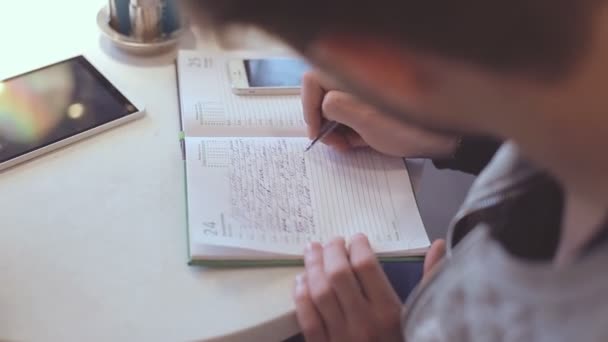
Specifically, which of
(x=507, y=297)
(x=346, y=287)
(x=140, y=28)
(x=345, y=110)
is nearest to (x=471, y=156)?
(x=345, y=110)

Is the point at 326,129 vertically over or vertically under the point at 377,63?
under

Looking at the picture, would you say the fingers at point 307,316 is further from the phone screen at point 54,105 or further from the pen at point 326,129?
the phone screen at point 54,105

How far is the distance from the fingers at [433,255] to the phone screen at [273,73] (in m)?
0.33

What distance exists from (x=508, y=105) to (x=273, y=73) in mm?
647

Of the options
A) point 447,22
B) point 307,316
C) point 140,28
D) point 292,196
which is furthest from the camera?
point 140,28

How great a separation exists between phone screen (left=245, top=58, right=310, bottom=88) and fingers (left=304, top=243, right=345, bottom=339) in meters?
0.33

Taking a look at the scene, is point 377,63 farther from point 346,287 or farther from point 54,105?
point 54,105

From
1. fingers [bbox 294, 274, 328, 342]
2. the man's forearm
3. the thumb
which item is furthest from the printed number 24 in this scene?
the man's forearm

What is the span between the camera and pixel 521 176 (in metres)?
0.51

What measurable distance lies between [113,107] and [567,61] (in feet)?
2.16

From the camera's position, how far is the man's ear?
13.2 inches

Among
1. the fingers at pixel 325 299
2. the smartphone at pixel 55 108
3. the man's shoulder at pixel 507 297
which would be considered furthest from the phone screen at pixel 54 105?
the man's shoulder at pixel 507 297

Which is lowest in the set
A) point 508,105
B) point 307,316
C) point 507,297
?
point 307,316

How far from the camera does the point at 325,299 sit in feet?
2.24
